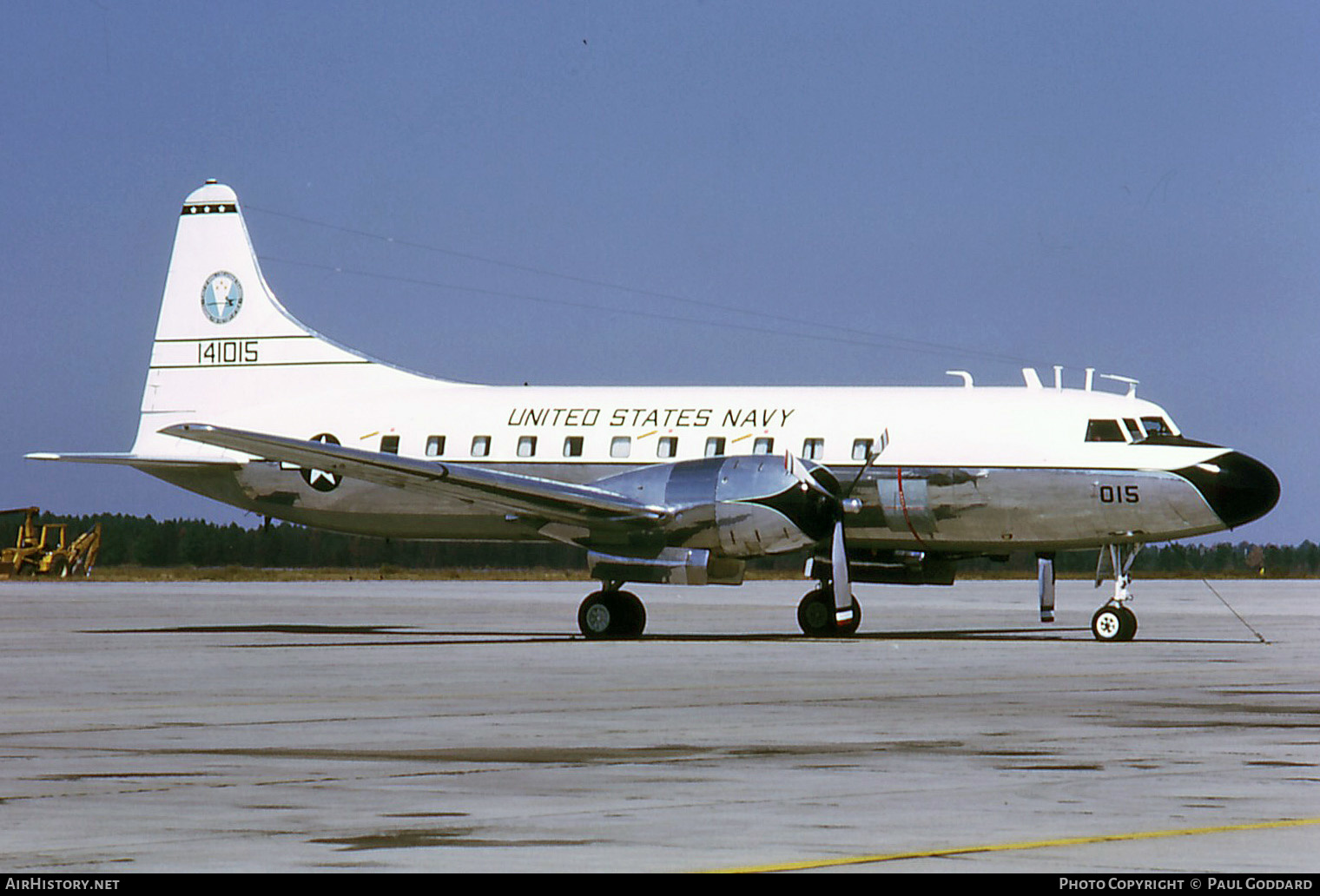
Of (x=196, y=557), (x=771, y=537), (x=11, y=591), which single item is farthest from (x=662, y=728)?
(x=196, y=557)

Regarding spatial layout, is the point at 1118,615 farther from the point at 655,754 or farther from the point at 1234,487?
the point at 655,754

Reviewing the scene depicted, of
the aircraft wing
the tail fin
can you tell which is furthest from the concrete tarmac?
the tail fin

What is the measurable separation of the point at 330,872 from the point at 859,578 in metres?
23.2

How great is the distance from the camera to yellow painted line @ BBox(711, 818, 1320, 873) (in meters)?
8.63

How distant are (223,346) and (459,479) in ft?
33.9

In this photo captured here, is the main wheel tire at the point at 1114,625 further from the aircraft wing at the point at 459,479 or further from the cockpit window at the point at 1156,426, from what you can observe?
the aircraft wing at the point at 459,479

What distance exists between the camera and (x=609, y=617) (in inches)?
1159

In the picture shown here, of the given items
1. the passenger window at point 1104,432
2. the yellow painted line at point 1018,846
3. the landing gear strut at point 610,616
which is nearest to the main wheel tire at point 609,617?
the landing gear strut at point 610,616

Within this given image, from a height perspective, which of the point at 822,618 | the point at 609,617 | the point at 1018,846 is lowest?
the point at 1018,846

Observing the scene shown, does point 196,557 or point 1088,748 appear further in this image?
point 196,557

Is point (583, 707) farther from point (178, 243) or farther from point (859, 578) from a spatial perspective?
point (178, 243)

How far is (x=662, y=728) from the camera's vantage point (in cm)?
1534

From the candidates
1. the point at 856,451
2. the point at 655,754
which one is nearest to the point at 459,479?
the point at 856,451

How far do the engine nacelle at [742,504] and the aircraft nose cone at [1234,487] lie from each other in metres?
5.46
